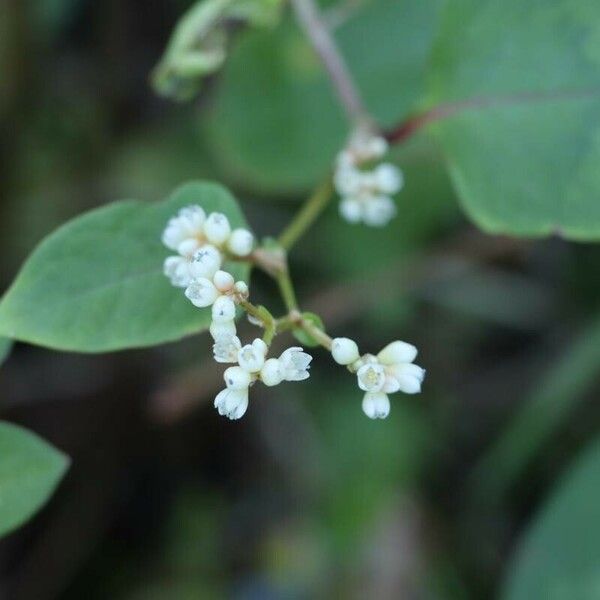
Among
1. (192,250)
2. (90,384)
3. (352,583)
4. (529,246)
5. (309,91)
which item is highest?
(192,250)

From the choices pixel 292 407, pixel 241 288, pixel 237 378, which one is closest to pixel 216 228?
pixel 241 288

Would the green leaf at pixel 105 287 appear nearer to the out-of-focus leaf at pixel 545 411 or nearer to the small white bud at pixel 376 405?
the small white bud at pixel 376 405

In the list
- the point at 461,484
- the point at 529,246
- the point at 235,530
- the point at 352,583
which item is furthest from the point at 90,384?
the point at 529,246

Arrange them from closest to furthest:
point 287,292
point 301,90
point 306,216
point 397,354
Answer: point 397,354, point 287,292, point 306,216, point 301,90

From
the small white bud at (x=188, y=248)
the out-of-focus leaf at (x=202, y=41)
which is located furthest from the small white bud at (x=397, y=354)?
the out-of-focus leaf at (x=202, y=41)

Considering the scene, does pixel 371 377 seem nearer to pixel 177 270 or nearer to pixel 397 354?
pixel 397 354

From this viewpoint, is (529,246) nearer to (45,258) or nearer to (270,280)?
(270,280)

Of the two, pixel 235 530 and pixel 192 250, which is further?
pixel 235 530
